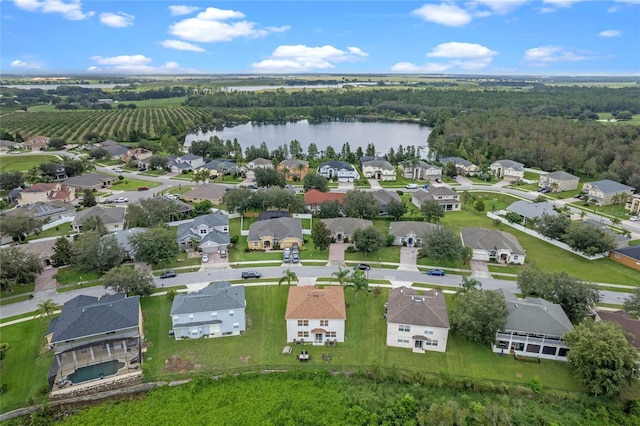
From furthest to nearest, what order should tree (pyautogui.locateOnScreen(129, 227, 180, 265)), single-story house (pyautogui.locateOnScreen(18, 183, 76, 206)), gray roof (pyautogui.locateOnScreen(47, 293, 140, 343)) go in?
single-story house (pyautogui.locateOnScreen(18, 183, 76, 206))
tree (pyautogui.locateOnScreen(129, 227, 180, 265))
gray roof (pyautogui.locateOnScreen(47, 293, 140, 343))

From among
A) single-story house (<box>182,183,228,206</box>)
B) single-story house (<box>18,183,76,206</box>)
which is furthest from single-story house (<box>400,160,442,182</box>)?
single-story house (<box>18,183,76,206</box>)


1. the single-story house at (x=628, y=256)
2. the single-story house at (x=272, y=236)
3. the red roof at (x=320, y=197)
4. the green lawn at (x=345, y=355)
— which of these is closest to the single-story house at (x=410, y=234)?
the single-story house at (x=272, y=236)

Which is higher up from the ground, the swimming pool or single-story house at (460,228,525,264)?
single-story house at (460,228,525,264)

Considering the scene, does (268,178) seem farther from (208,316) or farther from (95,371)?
(95,371)

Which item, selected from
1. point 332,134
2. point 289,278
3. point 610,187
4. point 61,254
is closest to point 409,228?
point 289,278

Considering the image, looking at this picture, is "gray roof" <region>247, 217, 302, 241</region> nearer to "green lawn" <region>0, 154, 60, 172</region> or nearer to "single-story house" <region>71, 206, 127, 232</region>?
"single-story house" <region>71, 206, 127, 232</region>

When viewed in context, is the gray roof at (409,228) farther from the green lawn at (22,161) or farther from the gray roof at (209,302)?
the green lawn at (22,161)

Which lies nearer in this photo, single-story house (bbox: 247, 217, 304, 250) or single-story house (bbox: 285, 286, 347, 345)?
single-story house (bbox: 285, 286, 347, 345)
